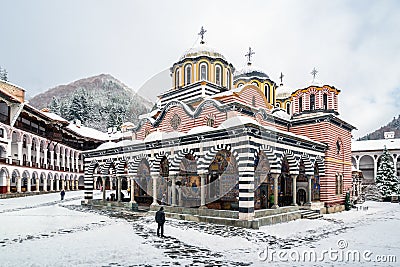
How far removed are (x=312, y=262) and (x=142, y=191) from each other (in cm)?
1635

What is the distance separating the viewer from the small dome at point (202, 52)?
22500 mm

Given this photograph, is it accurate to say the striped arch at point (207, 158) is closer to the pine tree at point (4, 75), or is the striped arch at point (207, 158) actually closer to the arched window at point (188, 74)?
the arched window at point (188, 74)

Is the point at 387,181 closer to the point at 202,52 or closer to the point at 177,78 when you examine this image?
the point at 202,52

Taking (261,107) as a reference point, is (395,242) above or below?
below

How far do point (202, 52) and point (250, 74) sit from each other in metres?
6.24

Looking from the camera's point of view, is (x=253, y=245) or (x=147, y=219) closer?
(x=253, y=245)

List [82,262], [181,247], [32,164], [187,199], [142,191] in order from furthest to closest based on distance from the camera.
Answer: [32,164]
[142,191]
[187,199]
[181,247]
[82,262]

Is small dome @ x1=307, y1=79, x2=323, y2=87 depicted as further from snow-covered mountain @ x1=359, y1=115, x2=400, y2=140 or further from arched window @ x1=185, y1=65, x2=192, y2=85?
snow-covered mountain @ x1=359, y1=115, x2=400, y2=140

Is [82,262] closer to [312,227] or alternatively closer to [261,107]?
[312,227]

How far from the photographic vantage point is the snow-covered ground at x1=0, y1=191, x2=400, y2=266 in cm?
806

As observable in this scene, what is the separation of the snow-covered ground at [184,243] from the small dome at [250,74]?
14.9m

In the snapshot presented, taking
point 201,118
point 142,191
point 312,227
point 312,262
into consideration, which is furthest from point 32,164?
point 312,262

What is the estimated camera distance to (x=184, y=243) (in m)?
10.1

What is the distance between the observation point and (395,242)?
1088cm
